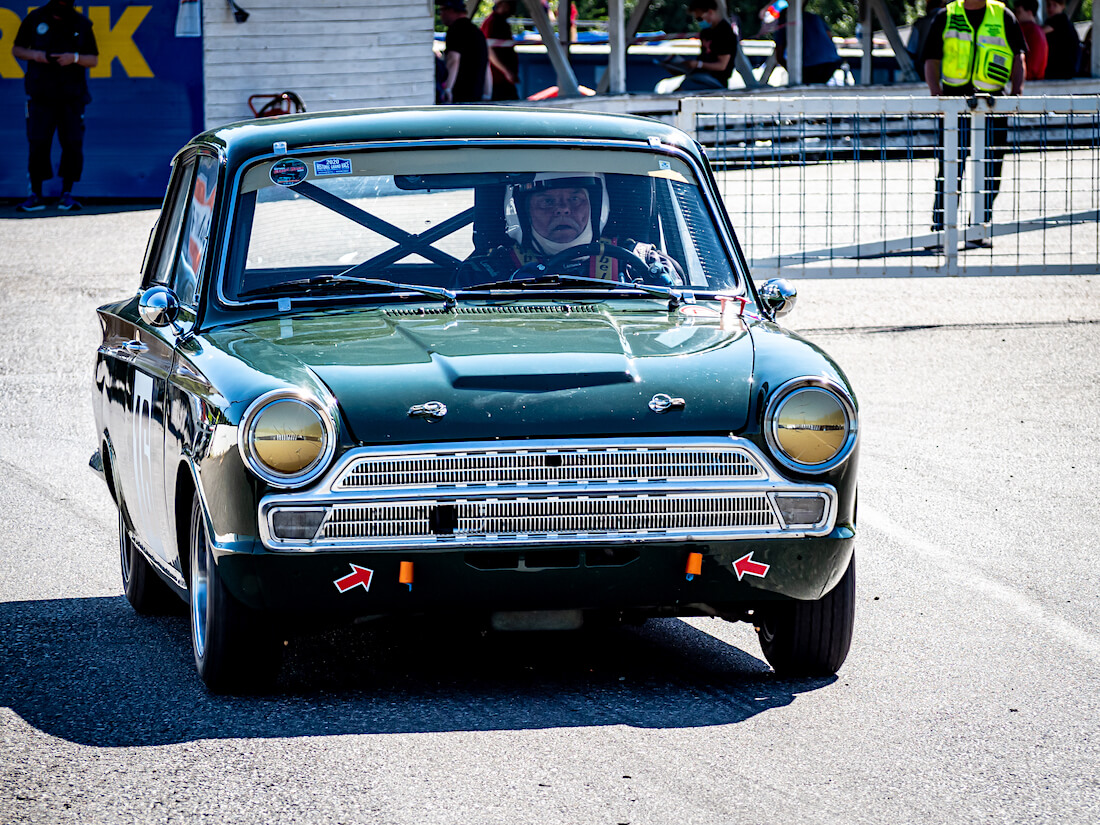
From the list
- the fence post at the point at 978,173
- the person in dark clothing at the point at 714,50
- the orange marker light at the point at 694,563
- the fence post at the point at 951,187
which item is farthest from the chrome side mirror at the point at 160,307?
the person in dark clothing at the point at 714,50

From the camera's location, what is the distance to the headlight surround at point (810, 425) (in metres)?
4.61

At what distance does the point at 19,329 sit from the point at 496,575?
31.7 ft

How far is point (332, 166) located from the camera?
565cm

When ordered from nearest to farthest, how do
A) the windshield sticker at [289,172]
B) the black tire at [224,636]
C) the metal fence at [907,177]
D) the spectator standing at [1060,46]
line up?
the black tire at [224,636]
the windshield sticker at [289,172]
the metal fence at [907,177]
the spectator standing at [1060,46]

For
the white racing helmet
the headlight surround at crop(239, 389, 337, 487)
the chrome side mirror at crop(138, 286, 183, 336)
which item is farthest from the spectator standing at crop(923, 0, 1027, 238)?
the headlight surround at crop(239, 389, 337, 487)

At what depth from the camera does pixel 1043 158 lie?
13273mm

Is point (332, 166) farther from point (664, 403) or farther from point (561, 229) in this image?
point (664, 403)

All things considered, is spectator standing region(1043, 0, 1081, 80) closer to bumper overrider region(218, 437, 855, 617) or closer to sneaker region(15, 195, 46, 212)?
sneaker region(15, 195, 46, 212)

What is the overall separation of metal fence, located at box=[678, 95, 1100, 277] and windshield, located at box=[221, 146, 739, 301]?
22.4ft

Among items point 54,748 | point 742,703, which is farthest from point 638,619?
point 54,748

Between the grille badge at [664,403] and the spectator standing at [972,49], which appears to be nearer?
the grille badge at [664,403]

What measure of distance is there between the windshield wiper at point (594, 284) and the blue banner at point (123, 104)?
52.2 feet

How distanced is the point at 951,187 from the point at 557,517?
952cm

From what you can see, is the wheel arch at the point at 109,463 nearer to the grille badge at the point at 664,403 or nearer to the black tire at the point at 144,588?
the black tire at the point at 144,588
